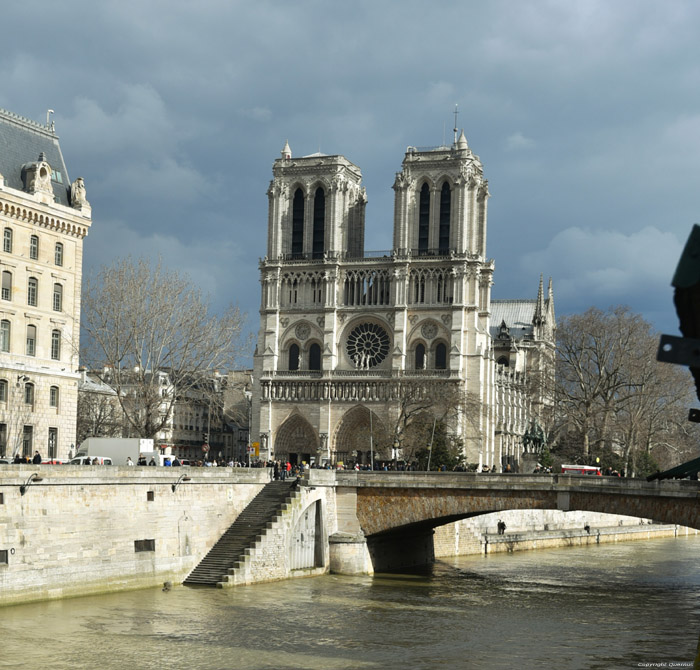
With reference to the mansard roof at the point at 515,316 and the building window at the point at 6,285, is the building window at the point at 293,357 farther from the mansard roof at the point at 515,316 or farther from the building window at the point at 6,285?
the building window at the point at 6,285

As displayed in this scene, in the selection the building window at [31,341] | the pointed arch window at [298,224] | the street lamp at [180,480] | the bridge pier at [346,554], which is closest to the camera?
the street lamp at [180,480]

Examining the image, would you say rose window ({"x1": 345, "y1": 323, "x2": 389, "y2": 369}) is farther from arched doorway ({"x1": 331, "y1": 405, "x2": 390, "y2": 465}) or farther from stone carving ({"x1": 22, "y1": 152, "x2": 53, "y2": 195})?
stone carving ({"x1": 22, "y1": 152, "x2": 53, "y2": 195})

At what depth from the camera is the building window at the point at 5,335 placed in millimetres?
60844

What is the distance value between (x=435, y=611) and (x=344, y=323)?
75.2 m

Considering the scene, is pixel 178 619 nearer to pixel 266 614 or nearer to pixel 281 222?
pixel 266 614

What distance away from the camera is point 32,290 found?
62906mm

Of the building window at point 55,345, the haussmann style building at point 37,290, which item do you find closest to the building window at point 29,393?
the haussmann style building at point 37,290

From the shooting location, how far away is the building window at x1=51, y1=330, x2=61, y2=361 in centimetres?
6431

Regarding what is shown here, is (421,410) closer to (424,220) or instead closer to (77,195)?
(424,220)

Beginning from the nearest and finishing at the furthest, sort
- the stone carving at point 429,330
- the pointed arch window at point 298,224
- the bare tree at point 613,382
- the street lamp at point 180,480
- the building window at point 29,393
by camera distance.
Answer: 1. the street lamp at point 180,480
2. the building window at point 29,393
3. the bare tree at point 613,382
4. the stone carving at point 429,330
5. the pointed arch window at point 298,224

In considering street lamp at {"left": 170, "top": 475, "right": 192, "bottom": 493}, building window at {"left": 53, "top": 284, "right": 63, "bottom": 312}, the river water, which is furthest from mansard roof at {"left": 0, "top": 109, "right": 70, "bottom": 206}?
the river water

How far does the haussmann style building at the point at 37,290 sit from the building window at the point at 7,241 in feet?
0.17

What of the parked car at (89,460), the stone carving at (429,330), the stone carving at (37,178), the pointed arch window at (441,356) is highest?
the stone carving at (37,178)

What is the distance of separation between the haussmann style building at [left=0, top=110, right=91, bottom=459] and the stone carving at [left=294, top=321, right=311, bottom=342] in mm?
53896
